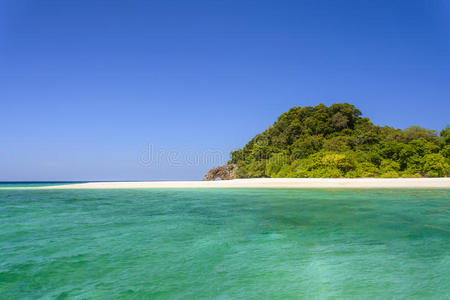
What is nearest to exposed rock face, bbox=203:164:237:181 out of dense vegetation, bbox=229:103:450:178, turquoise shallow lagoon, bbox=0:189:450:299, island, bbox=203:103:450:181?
island, bbox=203:103:450:181

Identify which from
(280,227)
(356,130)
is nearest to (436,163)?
(356,130)

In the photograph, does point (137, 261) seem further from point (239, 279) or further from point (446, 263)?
point (446, 263)

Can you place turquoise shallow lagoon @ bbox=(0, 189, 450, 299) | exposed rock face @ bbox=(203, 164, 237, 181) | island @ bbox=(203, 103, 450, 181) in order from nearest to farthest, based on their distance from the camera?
1. turquoise shallow lagoon @ bbox=(0, 189, 450, 299)
2. island @ bbox=(203, 103, 450, 181)
3. exposed rock face @ bbox=(203, 164, 237, 181)

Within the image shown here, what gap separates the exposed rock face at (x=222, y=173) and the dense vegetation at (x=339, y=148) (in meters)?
2.16

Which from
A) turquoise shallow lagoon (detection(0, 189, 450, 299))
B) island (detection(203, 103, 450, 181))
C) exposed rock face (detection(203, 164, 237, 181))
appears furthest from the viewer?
exposed rock face (detection(203, 164, 237, 181))

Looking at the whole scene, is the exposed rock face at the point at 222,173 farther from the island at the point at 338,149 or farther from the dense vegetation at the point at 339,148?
the dense vegetation at the point at 339,148

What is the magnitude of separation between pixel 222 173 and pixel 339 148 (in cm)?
2369

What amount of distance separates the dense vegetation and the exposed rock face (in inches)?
85.1

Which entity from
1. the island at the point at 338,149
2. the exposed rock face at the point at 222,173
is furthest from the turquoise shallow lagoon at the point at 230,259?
the exposed rock face at the point at 222,173

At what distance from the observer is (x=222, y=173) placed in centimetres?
5119

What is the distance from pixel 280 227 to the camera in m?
6.30

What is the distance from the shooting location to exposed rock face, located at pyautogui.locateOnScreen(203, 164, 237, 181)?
1941 inches

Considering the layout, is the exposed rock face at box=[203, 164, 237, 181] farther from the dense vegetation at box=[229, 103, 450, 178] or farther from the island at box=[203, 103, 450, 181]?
the dense vegetation at box=[229, 103, 450, 178]

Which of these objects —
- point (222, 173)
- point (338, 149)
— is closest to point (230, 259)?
point (338, 149)
